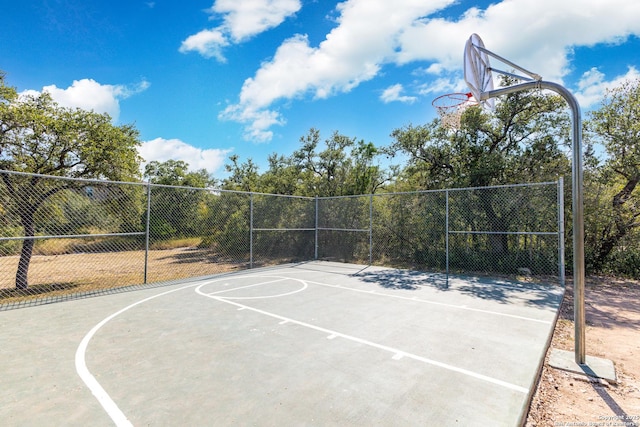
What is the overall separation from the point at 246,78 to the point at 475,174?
7.85m

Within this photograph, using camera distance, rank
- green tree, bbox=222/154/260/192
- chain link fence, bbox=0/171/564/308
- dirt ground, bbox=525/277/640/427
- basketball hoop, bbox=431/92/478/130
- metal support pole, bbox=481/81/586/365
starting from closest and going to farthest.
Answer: dirt ground, bbox=525/277/640/427
metal support pole, bbox=481/81/586/365
basketball hoop, bbox=431/92/478/130
chain link fence, bbox=0/171/564/308
green tree, bbox=222/154/260/192

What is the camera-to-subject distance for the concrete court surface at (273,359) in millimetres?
2115

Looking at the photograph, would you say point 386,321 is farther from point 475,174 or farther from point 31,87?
point 31,87

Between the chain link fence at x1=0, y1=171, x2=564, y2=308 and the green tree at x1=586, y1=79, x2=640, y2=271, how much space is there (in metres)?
1.85

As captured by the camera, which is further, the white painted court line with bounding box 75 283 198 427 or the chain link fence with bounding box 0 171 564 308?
the chain link fence with bounding box 0 171 564 308

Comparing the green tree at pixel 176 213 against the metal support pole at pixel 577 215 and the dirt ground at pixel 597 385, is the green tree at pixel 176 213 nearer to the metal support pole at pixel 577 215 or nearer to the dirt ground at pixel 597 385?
A: the metal support pole at pixel 577 215

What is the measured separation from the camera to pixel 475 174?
8.66 metres

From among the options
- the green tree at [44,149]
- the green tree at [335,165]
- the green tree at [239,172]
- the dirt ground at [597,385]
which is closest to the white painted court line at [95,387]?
the dirt ground at [597,385]

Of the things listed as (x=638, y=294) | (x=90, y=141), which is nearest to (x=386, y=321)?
(x=638, y=294)

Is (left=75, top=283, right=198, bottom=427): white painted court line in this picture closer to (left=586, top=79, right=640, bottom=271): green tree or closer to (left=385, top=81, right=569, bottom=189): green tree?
(left=385, top=81, right=569, bottom=189): green tree

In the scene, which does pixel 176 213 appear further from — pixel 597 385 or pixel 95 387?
pixel 597 385

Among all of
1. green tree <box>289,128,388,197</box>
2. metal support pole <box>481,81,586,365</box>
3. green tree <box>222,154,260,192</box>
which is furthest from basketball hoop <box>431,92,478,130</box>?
green tree <box>222,154,260,192</box>

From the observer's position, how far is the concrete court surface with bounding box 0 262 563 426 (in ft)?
6.94

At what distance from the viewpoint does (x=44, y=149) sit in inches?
246
